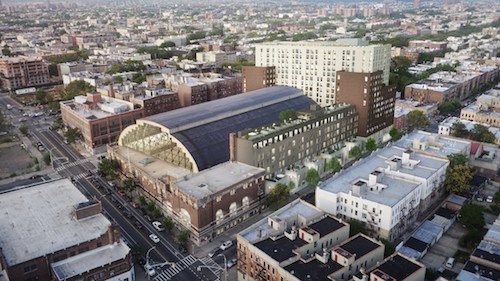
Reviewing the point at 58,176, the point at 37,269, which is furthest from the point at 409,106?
the point at 37,269

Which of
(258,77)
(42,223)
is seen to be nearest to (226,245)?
(42,223)

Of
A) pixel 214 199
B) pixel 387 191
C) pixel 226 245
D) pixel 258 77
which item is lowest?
pixel 226 245

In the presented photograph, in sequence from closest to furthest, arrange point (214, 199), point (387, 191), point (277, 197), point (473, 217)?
point (473, 217)
point (214, 199)
point (387, 191)
point (277, 197)

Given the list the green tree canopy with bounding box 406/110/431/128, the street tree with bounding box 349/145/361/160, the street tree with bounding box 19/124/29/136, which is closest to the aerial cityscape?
the green tree canopy with bounding box 406/110/431/128

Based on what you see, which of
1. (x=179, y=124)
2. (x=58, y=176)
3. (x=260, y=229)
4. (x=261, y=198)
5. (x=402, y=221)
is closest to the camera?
(x=260, y=229)

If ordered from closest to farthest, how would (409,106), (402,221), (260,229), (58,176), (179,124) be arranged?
1. (260,229)
2. (402,221)
3. (179,124)
4. (58,176)
5. (409,106)

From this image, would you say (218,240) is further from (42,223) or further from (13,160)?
(13,160)

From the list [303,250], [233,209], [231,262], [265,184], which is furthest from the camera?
[265,184]

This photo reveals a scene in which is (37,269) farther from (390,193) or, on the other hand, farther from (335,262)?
(390,193)
